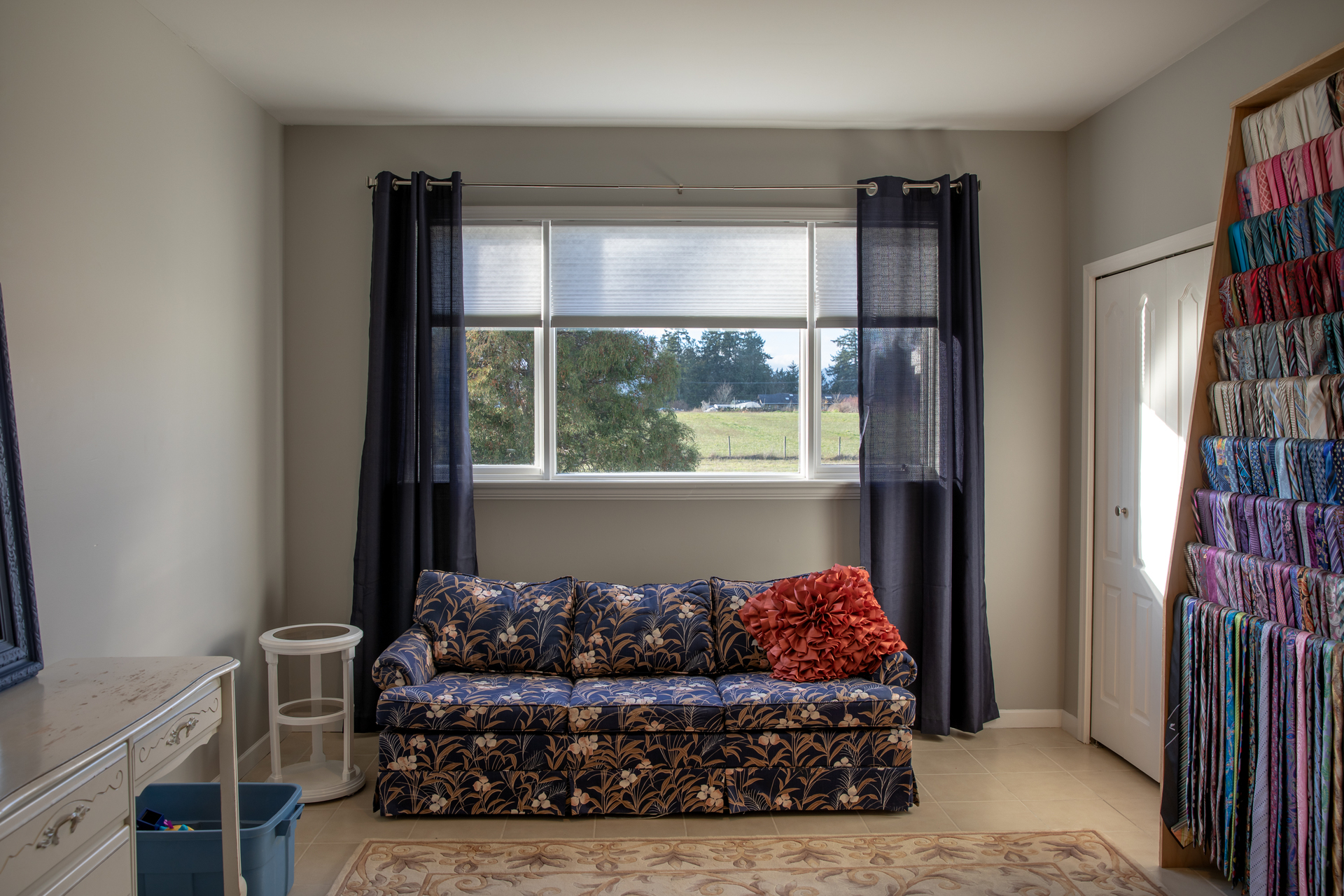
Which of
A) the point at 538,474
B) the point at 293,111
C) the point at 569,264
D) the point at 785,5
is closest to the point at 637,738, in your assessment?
the point at 538,474

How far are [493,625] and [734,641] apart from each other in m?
1.01

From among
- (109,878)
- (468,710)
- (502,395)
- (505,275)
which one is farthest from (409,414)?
(109,878)

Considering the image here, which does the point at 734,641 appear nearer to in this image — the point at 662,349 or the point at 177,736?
the point at 662,349

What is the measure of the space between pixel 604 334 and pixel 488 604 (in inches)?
54.0

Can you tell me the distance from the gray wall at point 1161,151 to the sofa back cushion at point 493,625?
7.97 feet

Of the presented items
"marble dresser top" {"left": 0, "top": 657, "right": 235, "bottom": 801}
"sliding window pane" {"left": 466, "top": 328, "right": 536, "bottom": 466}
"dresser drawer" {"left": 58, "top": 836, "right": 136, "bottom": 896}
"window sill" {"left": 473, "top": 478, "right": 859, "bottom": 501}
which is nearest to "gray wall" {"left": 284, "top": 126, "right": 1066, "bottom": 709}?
"window sill" {"left": 473, "top": 478, "right": 859, "bottom": 501}

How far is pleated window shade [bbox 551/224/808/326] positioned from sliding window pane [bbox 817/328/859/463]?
21 centimetres

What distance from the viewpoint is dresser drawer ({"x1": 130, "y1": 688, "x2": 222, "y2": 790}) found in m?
1.71

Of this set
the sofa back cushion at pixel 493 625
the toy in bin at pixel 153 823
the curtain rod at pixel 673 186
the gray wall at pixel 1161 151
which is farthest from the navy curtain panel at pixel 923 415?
the toy in bin at pixel 153 823

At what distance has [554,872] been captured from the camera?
261 cm

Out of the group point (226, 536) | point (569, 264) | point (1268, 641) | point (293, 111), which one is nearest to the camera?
point (1268, 641)

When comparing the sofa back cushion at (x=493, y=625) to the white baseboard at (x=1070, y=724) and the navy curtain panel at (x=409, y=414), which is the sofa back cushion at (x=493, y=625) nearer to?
the navy curtain panel at (x=409, y=414)

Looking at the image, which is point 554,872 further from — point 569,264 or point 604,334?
point 569,264

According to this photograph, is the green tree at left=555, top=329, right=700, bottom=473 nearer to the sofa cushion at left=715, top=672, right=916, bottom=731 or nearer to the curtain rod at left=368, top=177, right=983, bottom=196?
the curtain rod at left=368, top=177, right=983, bottom=196
